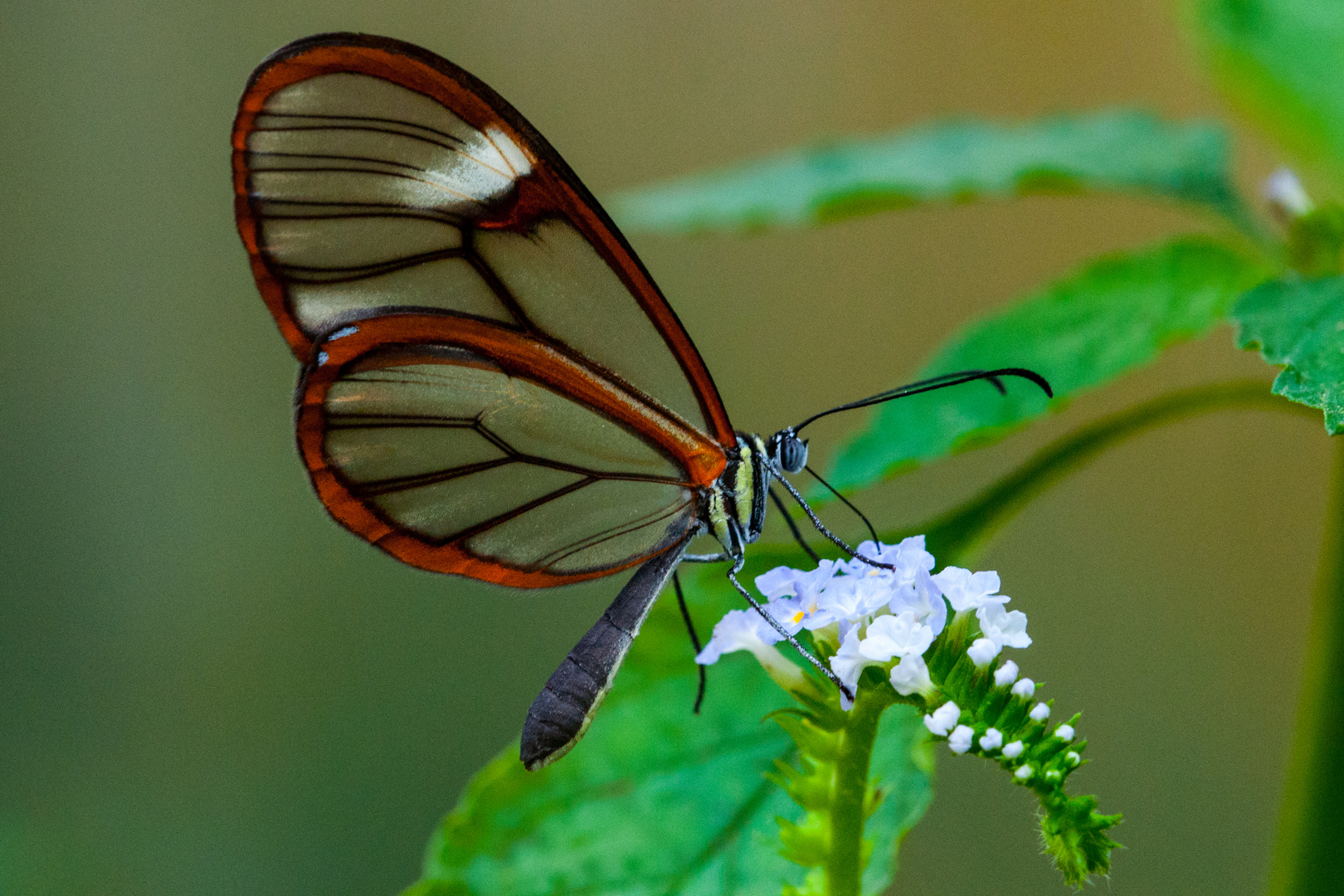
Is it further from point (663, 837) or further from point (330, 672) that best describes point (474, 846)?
point (330, 672)

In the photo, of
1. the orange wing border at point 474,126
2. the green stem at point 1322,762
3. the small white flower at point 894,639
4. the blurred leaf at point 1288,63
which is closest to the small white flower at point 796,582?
the small white flower at point 894,639

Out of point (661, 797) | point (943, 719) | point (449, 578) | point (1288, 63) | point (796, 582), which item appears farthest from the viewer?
point (449, 578)

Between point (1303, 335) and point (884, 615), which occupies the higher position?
point (1303, 335)

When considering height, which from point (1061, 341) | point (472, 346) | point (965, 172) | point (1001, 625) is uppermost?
point (965, 172)

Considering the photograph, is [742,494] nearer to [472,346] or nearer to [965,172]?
[472,346]

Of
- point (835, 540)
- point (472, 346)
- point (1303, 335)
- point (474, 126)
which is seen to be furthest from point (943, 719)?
point (474, 126)

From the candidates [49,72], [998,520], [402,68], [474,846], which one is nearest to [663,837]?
[474,846]

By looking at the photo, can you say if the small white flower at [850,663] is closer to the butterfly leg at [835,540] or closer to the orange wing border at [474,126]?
the butterfly leg at [835,540]

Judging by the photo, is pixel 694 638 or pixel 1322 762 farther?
pixel 694 638
